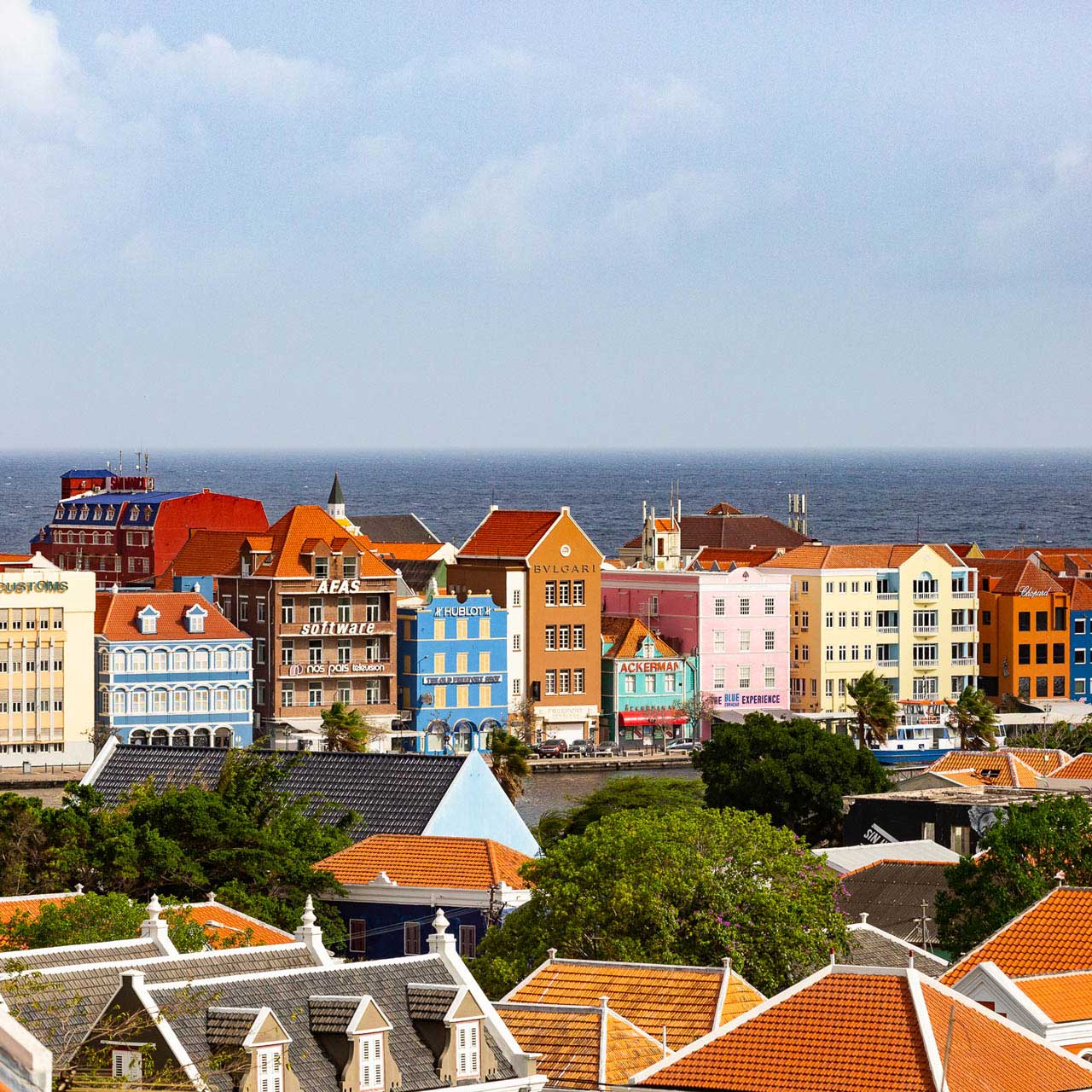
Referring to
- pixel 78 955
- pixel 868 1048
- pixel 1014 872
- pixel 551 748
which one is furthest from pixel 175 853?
pixel 551 748

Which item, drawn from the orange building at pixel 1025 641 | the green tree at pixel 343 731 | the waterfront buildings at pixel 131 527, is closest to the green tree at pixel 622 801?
the green tree at pixel 343 731

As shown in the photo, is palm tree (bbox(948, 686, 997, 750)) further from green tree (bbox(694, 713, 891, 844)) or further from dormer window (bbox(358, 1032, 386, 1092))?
dormer window (bbox(358, 1032, 386, 1092))

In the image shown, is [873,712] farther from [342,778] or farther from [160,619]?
[342,778]

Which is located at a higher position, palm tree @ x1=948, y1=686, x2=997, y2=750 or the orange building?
the orange building

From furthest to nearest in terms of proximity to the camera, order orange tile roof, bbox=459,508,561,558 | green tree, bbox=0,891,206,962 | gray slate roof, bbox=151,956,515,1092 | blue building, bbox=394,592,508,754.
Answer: orange tile roof, bbox=459,508,561,558
blue building, bbox=394,592,508,754
green tree, bbox=0,891,206,962
gray slate roof, bbox=151,956,515,1092

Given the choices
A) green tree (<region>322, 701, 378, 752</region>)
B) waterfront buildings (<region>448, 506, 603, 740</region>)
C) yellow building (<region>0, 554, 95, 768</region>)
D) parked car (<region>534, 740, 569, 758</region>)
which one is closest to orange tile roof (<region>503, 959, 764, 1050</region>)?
green tree (<region>322, 701, 378, 752</region>)

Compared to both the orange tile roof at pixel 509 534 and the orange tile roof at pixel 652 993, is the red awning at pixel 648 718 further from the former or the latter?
the orange tile roof at pixel 652 993

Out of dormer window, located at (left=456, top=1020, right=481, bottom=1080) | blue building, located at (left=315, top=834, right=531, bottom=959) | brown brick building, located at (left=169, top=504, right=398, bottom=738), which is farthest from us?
brown brick building, located at (left=169, top=504, right=398, bottom=738)


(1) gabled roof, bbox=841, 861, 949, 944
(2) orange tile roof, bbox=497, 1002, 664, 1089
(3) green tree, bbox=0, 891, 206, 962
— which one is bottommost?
(1) gabled roof, bbox=841, 861, 949, 944
